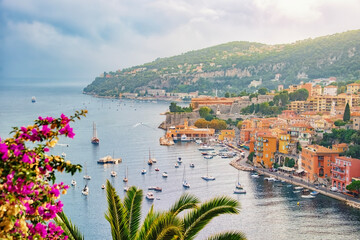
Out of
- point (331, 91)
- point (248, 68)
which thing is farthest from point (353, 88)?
point (248, 68)

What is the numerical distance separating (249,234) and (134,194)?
843 centimetres

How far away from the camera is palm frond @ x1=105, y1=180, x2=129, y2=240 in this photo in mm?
2949

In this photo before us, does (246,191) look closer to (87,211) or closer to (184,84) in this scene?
(87,211)

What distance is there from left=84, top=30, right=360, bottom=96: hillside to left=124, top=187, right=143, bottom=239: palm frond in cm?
4604

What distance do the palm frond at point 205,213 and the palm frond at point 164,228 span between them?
94 mm

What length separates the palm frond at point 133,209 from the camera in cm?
309

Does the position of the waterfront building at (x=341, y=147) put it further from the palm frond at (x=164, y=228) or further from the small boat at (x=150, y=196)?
the palm frond at (x=164, y=228)

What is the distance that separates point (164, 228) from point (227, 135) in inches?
921

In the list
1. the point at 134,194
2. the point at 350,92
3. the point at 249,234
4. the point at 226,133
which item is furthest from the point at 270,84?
the point at 134,194

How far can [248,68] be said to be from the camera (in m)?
67.3

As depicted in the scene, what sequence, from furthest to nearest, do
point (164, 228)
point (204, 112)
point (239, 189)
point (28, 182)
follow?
point (204, 112)
point (239, 189)
point (164, 228)
point (28, 182)

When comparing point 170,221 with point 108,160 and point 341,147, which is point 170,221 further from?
point 108,160

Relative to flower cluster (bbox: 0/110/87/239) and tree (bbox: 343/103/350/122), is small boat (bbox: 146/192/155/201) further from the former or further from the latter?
flower cluster (bbox: 0/110/87/239)

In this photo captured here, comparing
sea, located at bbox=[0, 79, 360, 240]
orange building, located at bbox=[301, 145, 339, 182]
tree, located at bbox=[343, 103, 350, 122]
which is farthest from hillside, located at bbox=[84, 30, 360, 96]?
orange building, located at bbox=[301, 145, 339, 182]
